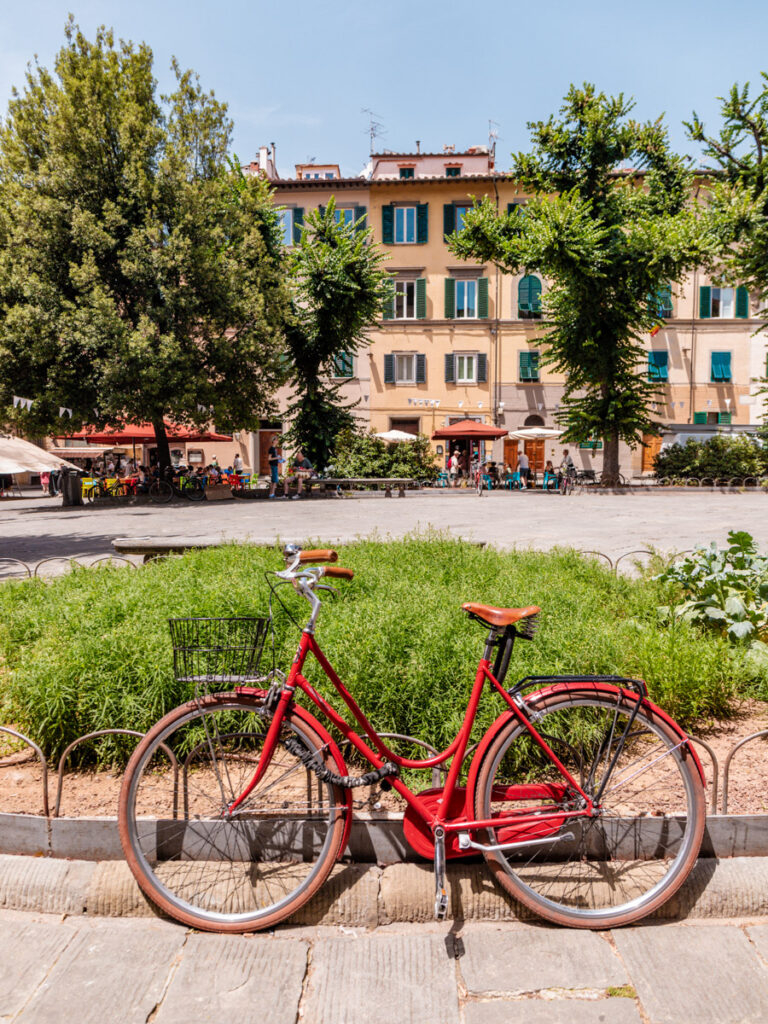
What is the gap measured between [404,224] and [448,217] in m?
2.20

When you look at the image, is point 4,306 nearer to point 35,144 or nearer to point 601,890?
point 35,144

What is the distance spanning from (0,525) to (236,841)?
51.2ft

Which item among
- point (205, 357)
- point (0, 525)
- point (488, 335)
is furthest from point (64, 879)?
point (488, 335)

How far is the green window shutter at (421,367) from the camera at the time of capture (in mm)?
39156

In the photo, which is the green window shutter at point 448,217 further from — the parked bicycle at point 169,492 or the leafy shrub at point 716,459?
the parked bicycle at point 169,492

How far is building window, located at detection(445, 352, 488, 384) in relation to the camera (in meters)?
39.0

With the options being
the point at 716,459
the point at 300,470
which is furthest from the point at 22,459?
the point at 716,459

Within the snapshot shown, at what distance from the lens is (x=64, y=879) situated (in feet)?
8.53

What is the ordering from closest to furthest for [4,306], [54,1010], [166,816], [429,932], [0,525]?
1. [54,1010]
2. [429,932]
3. [166,816]
4. [0,525]
5. [4,306]

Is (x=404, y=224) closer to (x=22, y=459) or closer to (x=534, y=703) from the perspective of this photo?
(x=22, y=459)

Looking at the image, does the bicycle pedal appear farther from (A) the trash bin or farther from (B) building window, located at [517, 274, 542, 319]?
(B) building window, located at [517, 274, 542, 319]

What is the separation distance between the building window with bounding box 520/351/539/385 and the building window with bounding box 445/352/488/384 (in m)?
1.77

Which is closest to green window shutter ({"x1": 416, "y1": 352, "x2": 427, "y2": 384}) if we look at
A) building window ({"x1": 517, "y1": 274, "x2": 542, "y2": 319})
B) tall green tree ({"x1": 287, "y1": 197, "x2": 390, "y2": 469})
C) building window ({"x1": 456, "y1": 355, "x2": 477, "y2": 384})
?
building window ({"x1": 456, "y1": 355, "x2": 477, "y2": 384})

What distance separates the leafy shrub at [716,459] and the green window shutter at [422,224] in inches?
654
